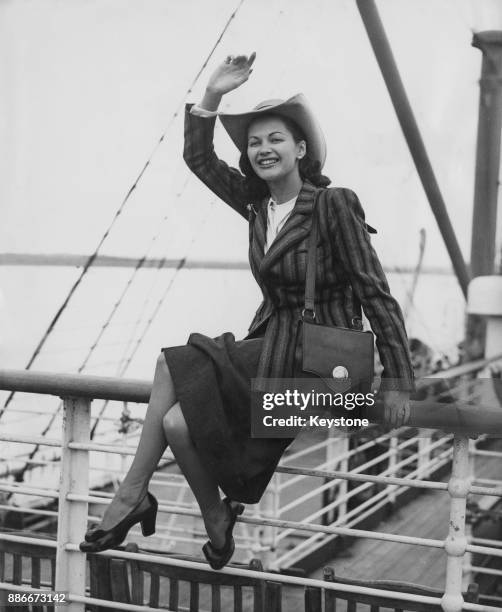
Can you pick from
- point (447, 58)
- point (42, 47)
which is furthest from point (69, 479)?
point (447, 58)

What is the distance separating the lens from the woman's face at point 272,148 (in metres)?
1.27

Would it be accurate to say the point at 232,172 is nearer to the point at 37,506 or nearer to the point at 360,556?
the point at 360,556

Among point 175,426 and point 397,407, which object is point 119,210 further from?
point 397,407

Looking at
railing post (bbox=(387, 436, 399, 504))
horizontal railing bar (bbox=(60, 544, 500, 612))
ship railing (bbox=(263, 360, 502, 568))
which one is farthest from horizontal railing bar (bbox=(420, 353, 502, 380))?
horizontal railing bar (bbox=(60, 544, 500, 612))

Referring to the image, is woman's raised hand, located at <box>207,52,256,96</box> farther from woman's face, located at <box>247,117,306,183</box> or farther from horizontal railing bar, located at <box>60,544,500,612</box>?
horizontal railing bar, located at <box>60,544,500,612</box>

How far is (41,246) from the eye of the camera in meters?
→ 2.22

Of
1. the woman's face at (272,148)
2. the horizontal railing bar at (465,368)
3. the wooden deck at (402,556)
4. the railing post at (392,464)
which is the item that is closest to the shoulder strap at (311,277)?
the woman's face at (272,148)

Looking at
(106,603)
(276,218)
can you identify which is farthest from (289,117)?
(106,603)

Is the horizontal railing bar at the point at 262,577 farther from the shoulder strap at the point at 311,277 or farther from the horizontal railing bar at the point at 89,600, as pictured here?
the shoulder strap at the point at 311,277

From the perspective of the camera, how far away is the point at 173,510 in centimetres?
143

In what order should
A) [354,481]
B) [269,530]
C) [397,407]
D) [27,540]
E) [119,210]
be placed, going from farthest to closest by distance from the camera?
[354,481]
[269,530]
[119,210]
[27,540]
[397,407]

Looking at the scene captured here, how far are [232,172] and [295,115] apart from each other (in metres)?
0.19

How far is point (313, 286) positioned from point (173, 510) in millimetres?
512

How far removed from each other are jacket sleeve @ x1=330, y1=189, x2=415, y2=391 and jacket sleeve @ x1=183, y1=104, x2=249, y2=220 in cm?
23
